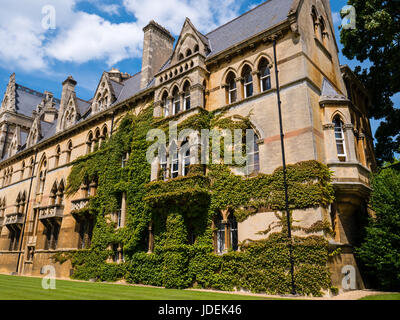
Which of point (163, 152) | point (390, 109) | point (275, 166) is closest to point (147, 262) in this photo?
point (163, 152)

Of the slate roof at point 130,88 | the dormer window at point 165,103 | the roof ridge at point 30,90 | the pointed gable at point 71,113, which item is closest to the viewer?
the dormer window at point 165,103

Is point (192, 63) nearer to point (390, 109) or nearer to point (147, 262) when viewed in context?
point (147, 262)

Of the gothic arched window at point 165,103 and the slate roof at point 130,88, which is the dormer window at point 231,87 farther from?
the slate roof at point 130,88

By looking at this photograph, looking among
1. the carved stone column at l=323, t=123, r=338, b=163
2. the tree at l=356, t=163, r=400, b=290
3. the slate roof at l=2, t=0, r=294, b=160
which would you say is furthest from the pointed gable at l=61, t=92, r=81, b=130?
the tree at l=356, t=163, r=400, b=290

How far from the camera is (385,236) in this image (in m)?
15.0

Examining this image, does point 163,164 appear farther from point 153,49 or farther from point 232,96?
point 153,49

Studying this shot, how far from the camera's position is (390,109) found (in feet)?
84.5

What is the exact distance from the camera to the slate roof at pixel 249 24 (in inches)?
773

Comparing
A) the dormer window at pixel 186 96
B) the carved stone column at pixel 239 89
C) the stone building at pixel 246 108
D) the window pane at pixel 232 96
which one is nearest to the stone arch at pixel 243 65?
the stone building at pixel 246 108

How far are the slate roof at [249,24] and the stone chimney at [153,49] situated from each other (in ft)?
18.5

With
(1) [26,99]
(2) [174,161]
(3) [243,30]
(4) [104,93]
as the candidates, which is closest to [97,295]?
(2) [174,161]

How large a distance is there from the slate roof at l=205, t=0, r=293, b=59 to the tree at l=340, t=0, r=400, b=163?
5.69 meters

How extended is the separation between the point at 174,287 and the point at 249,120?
1005cm
